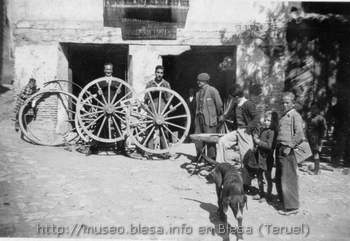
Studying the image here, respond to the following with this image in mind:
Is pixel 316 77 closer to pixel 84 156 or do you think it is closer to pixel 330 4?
pixel 330 4

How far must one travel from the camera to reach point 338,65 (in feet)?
28.1

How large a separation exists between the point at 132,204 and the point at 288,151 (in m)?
2.26

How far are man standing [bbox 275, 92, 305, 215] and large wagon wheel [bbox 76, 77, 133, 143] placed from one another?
121 inches

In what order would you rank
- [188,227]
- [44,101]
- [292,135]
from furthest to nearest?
[44,101], [292,135], [188,227]

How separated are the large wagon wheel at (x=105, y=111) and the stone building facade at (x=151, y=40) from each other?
1.62 m

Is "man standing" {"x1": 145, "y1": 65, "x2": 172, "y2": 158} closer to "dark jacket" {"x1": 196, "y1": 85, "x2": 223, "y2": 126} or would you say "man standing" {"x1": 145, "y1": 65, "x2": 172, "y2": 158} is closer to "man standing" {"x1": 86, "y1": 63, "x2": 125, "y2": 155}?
"man standing" {"x1": 86, "y1": 63, "x2": 125, "y2": 155}

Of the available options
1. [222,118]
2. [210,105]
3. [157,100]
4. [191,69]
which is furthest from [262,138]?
[191,69]

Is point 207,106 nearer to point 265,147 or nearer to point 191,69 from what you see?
point 265,147

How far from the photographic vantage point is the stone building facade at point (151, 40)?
8234mm

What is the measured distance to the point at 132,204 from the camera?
4840mm

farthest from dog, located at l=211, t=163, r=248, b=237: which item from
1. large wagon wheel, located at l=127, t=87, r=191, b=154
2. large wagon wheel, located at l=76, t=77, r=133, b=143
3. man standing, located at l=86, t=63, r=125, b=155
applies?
man standing, located at l=86, t=63, r=125, b=155

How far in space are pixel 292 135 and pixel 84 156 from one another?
401cm

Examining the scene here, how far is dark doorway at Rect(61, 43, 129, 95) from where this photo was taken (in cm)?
885

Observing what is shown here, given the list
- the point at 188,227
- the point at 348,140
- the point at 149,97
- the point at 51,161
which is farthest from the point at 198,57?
the point at 188,227
